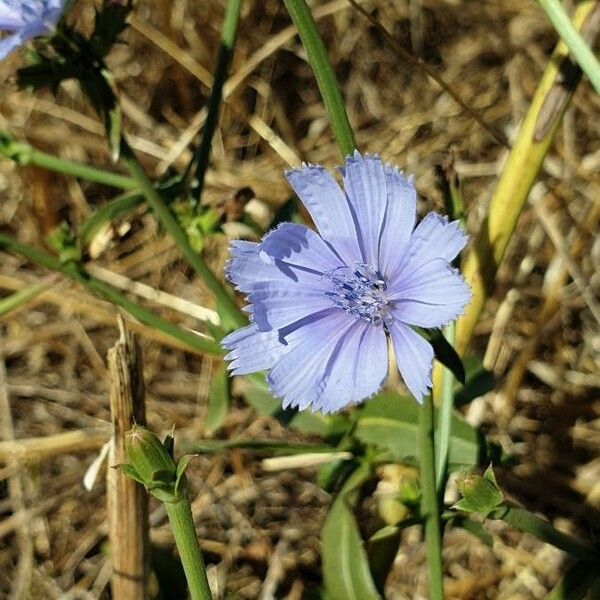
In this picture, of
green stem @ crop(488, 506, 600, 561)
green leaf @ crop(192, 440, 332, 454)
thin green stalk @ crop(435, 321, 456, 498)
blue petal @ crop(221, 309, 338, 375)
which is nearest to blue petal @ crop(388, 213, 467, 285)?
blue petal @ crop(221, 309, 338, 375)

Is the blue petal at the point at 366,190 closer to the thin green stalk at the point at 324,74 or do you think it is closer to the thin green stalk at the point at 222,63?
the thin green stalk at the point at 324,74

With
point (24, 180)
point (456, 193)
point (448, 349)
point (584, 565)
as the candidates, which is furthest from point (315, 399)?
point (24, 180)

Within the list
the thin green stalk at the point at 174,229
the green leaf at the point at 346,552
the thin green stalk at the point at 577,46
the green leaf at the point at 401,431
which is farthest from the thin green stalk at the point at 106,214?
the thin green stalk at the point at 577,46

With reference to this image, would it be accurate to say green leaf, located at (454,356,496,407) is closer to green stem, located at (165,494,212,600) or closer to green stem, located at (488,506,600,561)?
green stem, located at (488,506,600,561)

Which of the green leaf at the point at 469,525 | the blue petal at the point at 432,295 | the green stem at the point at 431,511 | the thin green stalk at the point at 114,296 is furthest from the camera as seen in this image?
the thin green stalk at the point at 114,296

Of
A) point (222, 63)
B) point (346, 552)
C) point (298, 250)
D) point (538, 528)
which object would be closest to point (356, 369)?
point (298, 250)

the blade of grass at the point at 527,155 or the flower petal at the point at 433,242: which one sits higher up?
the blade of grass at the point at 527,155

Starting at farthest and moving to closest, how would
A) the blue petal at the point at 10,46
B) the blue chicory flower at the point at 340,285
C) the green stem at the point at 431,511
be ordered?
the blue petal at the point at 10,46 < the green stem at the point at 431,511 < the blue chicory flower at the point at 340,285

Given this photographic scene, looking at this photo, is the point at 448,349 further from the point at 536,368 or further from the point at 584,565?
the point at 536,368
